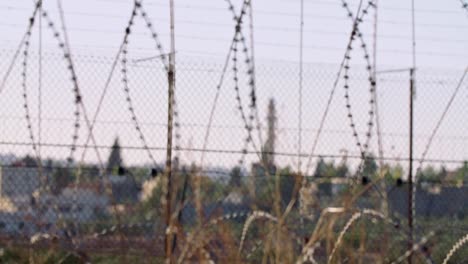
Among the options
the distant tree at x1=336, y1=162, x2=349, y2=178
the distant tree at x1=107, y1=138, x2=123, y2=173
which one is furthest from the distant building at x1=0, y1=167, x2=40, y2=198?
the distant tree at x1=336, y1=162, x2=349, y2=178

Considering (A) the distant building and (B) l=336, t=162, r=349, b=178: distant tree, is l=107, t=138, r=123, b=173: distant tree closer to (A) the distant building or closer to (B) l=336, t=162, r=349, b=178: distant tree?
(A) the distant building

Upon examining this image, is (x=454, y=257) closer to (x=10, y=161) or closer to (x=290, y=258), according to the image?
(x=10, y=161)

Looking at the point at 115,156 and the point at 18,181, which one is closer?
the point at 115,156

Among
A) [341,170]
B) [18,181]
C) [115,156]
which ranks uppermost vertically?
[341,170]

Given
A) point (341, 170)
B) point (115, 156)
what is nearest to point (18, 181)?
point (115, 156)

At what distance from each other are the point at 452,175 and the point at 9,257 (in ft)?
20.7

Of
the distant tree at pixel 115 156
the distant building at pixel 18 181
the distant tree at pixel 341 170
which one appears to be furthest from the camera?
the distant building at pixel 18 181

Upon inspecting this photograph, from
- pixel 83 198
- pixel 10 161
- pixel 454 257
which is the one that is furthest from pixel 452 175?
pixel 10 161

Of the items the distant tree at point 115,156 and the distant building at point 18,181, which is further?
the distant building at point 18,181

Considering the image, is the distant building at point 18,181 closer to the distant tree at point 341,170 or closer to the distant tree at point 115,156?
the distant tree at point 115,156

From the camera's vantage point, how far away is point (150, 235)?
10.9 metres

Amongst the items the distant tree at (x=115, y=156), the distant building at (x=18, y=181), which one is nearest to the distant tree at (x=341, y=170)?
the distant tree at (x=115, y=156)

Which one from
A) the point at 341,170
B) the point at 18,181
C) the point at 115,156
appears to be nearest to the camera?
the point at 341,170

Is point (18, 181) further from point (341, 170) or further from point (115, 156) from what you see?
point (341, 170)
